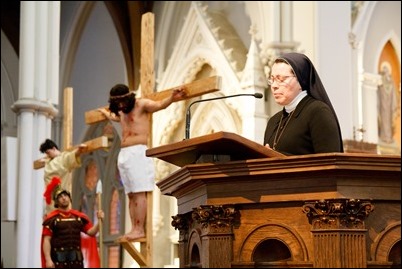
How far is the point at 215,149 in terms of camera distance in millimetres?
3666

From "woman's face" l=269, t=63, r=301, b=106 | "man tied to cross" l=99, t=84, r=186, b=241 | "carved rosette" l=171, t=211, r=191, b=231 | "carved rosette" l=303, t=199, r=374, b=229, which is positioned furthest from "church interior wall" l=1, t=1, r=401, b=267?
"carved rosette" l=303, t=199, r=374, b=229

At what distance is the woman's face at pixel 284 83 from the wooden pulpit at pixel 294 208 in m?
0.45

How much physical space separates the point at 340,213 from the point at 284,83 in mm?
787

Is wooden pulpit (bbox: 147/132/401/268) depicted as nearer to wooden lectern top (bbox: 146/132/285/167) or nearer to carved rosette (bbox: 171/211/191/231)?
wooden lectern top (bbox: 146/132/285/167)

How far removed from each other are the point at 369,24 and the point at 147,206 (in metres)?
8.85

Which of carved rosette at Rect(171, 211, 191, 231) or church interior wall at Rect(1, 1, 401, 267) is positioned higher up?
church interior wall at Rect(1, 1, 401, 267)

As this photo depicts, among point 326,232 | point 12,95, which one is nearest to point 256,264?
point 326,232

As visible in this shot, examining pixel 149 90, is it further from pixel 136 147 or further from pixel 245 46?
pixel 245 46

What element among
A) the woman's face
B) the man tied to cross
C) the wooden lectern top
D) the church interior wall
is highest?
the church interior wall

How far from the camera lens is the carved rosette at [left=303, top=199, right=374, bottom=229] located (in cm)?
339

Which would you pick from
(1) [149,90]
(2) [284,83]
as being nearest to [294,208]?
(2) [284,83]

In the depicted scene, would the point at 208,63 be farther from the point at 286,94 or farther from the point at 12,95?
the point at 286,94

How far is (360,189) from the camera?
11.3 ft

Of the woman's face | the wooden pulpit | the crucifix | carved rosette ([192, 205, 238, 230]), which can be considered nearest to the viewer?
the wooden pulpit
